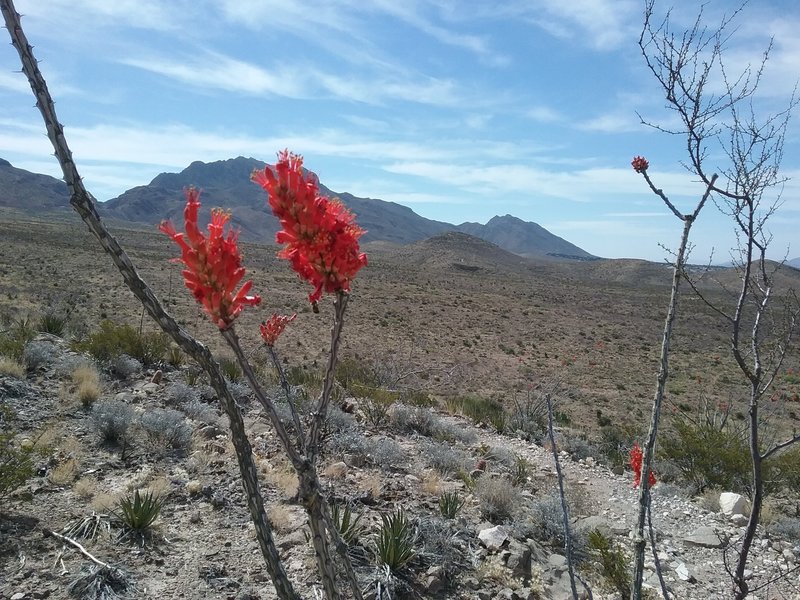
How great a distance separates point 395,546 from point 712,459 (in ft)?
22.5

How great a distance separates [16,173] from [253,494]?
22188 centimetres

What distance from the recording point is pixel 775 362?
3.27m

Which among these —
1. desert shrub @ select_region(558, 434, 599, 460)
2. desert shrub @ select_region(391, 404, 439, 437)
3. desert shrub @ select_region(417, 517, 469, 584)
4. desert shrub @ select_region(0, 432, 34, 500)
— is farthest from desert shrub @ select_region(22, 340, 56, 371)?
desert shrub @ select_region(558, 434, 599, 460)

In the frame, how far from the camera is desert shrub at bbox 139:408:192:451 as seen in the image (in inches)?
257

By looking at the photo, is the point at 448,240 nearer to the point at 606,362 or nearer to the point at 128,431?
the point at 606,362

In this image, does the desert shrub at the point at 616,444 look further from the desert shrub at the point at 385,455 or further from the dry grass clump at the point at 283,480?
the dry grass clump at the point at 283,480

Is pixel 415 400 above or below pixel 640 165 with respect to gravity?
below

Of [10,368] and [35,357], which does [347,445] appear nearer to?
[10,368]

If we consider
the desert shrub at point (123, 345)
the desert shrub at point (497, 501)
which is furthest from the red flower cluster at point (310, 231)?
the desert shrub at point (123, 345)

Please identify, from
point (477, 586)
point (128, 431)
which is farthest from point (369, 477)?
point (128, 431)

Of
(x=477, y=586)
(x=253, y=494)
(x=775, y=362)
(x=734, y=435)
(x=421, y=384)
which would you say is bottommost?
(x=421, y=384)

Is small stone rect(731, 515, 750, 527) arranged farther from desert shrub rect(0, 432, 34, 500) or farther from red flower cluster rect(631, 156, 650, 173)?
desert shrub rect(0, 432, 34, 500)

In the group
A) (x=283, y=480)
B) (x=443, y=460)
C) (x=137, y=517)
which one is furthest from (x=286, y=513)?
(x=443, y=460)

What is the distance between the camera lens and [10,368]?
7.66m
